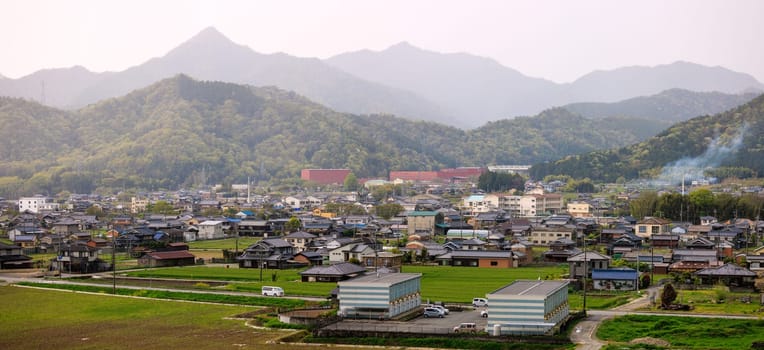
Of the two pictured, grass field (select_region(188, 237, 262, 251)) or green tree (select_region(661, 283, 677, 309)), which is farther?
grass field (select_region(188, 237, 262, 251))

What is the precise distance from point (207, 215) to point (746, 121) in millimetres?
55411

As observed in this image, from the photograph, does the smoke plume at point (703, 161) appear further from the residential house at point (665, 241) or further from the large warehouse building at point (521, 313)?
the large warehouse building at point (521, 313)

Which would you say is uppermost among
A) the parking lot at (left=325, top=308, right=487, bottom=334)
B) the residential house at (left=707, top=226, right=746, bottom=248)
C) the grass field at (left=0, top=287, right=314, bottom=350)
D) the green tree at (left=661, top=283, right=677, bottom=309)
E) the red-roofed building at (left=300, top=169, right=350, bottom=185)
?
the red-roofed building at (left=300, top=169, right=350, bottom=185)

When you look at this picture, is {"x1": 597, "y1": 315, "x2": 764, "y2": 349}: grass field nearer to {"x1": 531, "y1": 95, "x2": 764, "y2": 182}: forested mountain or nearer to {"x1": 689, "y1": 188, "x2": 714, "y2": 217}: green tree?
{"x1": 689, "y1": 188, "x2": 714, "y2": 217}: green tree

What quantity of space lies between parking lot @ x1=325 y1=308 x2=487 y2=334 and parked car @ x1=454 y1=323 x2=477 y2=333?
0.35 ft

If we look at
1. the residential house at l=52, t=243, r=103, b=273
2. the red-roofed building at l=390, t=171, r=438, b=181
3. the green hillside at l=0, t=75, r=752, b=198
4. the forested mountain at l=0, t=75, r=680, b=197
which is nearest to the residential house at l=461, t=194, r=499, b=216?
the red-roofed building at l=390, t=171, r=438, b=181

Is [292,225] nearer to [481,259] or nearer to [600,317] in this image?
[481,259]

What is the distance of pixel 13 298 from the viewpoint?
2402cm

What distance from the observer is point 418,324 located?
62.2 ft

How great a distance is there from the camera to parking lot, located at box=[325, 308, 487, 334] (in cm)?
1795

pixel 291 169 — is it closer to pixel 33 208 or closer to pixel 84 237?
pixel 33 208

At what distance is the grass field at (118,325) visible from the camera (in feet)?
57.2

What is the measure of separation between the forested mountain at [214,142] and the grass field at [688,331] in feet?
232

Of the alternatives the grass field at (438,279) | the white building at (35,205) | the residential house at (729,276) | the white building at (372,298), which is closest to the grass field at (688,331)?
the grass field at (438,279)
